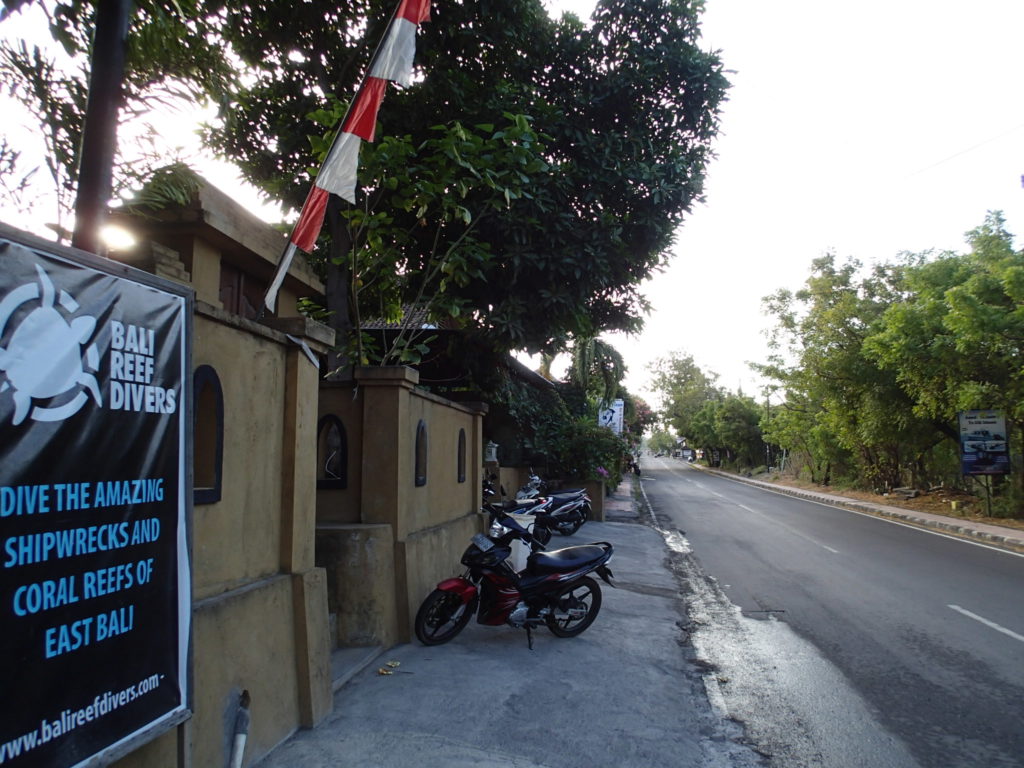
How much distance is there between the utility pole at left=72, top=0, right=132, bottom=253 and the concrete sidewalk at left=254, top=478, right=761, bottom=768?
2885 mm

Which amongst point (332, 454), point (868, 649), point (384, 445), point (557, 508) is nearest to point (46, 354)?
point (384, 445)

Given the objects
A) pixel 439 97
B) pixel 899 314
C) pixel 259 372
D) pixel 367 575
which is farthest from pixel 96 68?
pixel 899 314

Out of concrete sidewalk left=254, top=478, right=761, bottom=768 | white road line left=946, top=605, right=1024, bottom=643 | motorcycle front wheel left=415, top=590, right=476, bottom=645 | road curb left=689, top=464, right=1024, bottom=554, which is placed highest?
motorcycle front wheel left=415, top=590, right=476, bottom=645

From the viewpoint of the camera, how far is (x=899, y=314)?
1809cm

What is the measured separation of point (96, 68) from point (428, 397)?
440cm

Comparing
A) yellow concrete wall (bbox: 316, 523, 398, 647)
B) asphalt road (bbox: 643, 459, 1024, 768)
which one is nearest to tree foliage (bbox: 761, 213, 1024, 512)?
asphalt road (bbox: 643, 459, 1024, 768)

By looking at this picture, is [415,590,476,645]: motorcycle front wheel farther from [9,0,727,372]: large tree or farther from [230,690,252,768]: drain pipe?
[9,0,727,372]: large tree

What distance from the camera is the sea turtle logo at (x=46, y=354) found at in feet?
7.13

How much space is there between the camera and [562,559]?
643 centimetres

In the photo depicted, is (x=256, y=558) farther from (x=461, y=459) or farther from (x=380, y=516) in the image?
(x=461, y=459)

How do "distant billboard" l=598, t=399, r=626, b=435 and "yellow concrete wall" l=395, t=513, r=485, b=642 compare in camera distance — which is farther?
"distant billboard" l=598, t=399, r=626, b=435

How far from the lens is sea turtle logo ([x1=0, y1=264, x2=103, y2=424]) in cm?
217

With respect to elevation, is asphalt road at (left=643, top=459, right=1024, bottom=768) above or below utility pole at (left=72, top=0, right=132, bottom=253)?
below

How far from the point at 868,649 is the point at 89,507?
631 centimetres
